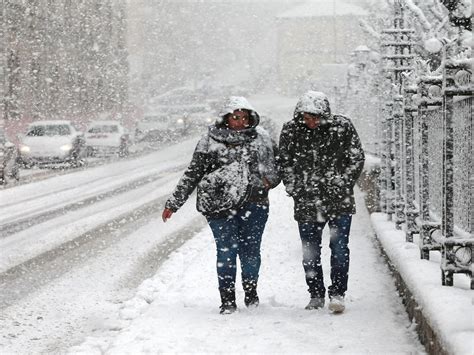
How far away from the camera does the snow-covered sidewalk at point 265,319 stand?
5.48m

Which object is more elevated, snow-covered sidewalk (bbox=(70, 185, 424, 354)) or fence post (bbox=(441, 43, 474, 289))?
fence post (bbox=(441, 43, 474, 289))

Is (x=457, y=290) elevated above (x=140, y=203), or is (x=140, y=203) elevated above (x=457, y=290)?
(x=457, y=290)

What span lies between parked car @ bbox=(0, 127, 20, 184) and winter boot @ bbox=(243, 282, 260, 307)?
1671 centimetres

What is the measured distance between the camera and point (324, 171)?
6414mm

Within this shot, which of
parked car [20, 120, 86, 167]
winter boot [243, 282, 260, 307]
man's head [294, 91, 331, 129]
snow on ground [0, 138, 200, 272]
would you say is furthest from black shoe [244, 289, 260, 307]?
parked car [20, 120, 86, 167]

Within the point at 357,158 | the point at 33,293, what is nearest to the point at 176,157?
the point at 33,293

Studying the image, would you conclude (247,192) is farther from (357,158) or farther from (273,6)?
(273,6)

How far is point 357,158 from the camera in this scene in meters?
6.42

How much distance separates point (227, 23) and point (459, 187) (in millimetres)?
105559

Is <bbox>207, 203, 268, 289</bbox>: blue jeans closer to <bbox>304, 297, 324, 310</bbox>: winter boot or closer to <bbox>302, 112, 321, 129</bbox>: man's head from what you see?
<bbox>304, 297, 324, 310</bbox>: winter boot

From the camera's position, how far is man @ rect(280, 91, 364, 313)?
638 cm

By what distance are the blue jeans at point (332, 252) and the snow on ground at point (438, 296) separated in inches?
18.5

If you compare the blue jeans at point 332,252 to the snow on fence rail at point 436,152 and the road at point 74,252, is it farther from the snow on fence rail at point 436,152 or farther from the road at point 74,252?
the road at point 74,252

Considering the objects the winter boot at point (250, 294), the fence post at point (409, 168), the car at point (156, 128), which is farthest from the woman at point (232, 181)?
the car at point (156, 128)
